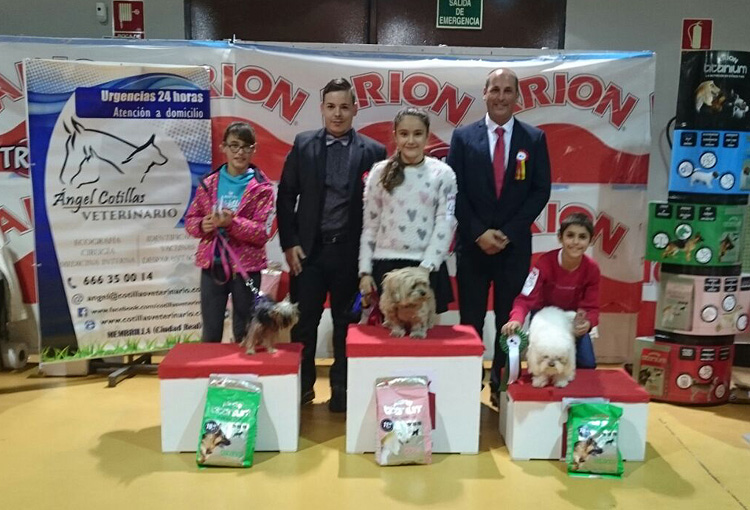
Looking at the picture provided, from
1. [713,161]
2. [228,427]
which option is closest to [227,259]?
[228,427]

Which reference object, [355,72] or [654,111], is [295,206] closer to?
[355,72]

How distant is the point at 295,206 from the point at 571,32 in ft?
9.02

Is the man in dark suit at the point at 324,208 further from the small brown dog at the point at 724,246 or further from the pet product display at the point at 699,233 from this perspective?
the small brown dog at the point at 724,246

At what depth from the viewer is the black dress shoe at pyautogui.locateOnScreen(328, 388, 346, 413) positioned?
3.37 meters

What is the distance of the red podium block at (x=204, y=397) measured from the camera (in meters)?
2.84

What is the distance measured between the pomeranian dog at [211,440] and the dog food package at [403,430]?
635 millimetres

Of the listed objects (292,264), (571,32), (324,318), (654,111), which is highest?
(571,32)

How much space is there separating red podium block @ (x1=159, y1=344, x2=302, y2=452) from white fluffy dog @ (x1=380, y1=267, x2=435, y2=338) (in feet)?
1.52

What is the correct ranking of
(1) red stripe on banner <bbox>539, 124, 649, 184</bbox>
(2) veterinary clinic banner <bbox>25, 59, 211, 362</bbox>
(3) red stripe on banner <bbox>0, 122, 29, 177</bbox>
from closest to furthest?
(2) veterinary clinic banner <bbox>25, 59, 211, 362</bbox>
(3) red stripe on banner <bbox>0, 122, 29, 177</bbox>
(1) red stripe on banner <bbox>539, 124, 649, 184</bbox>

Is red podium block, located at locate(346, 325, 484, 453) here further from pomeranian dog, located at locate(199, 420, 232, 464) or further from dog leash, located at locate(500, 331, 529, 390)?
pomeranian dog, located at locate(199, 420, 232, 464)

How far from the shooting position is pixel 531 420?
285 centimetres

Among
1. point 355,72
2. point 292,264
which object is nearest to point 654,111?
point 355,72

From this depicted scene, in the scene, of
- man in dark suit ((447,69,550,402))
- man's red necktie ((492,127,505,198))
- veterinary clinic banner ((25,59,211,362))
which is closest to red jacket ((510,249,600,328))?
man in dark suit ((447,69,550,402))

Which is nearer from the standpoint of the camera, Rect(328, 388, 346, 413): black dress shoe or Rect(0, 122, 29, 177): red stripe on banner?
Rect(328, 388, 346, 413): black dress shoe
